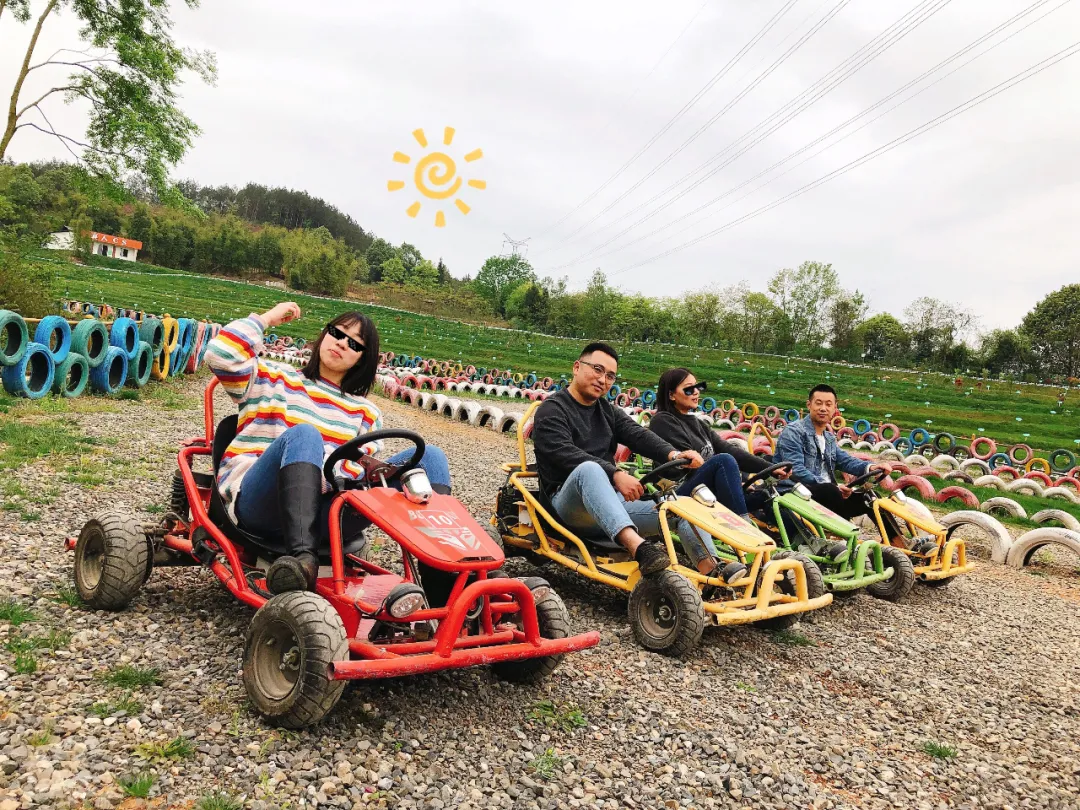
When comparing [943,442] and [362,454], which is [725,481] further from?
[943,442]

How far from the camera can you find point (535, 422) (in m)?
4.80

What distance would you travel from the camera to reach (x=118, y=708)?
252cm

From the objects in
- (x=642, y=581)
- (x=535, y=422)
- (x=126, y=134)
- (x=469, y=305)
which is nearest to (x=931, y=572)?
(x=642, y=581)

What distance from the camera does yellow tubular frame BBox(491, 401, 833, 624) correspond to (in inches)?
158

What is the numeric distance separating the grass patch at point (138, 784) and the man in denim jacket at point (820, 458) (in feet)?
17.3

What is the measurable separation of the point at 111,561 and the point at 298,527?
40.9 inches

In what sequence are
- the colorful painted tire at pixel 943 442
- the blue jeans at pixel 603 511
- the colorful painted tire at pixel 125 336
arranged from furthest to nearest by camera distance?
the colorful painted tire at pixel 943 442
the colorful painted tire at pixel 125 336
the blue jeans at pixel 603 511

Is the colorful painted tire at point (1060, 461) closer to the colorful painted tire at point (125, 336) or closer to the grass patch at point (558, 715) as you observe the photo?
the grass patch at point (558, 715)

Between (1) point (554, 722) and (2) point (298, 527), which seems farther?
(1) point (554, 722)

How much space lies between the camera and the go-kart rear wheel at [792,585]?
4.54 meters

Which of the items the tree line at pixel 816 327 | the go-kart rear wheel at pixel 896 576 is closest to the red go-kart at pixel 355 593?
the go-kart rear wheel at pixel 896 576

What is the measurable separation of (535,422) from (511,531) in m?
0.86

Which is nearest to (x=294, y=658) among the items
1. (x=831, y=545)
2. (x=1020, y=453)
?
(x=831, y=545)

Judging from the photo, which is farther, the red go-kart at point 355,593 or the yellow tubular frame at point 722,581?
the yellow tubular frame at point 722,581
